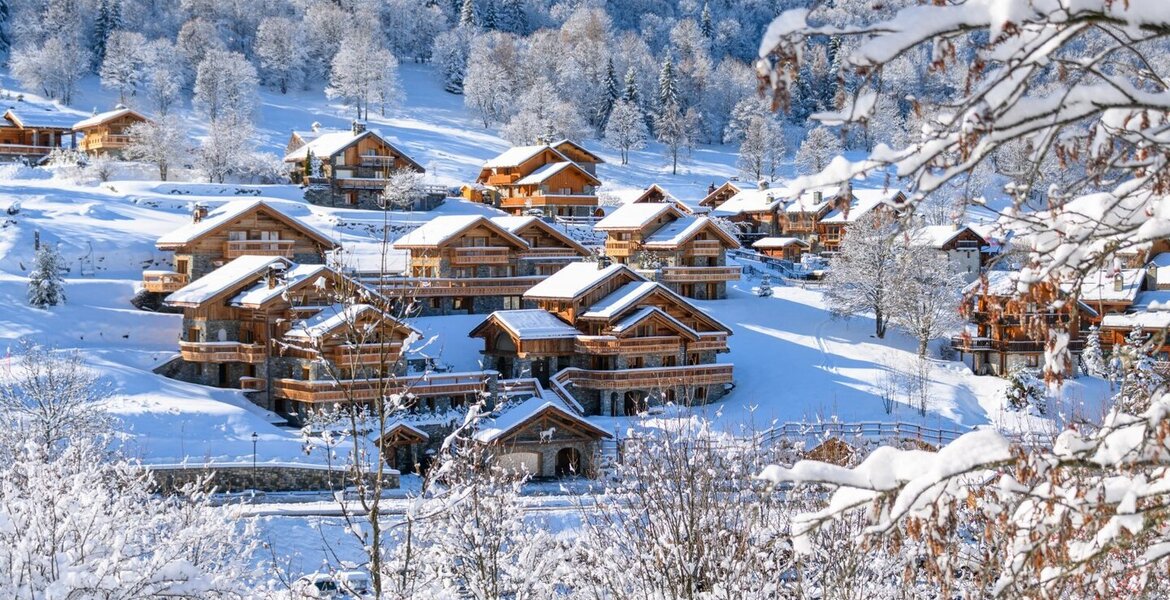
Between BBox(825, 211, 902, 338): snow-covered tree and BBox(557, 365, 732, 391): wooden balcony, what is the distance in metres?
Result: 11.1

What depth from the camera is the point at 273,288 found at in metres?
40.6

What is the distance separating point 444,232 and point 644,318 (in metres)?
10.7

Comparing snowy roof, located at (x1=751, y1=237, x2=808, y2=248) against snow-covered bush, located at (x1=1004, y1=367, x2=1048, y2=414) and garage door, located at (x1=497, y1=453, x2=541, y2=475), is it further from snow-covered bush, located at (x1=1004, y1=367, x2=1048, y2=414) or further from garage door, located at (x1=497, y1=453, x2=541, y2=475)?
garage door, located at (x1=497, y1=453, x2=541, y2=475)

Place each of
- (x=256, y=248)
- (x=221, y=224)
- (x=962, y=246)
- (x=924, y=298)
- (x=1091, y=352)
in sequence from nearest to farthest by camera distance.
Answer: (x=1091, y=352) → (x=221, y=224) → (x=256, y=248) → (x=924, y=298) → (x=962, y=246)

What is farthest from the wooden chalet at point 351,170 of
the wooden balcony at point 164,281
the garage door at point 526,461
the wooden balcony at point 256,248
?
the garage door at point 526,461

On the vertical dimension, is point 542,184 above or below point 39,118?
below

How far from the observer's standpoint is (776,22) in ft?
16.4

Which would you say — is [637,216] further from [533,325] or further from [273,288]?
[273,288]

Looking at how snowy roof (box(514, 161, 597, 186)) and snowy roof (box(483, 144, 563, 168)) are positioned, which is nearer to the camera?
snowy roof (box(514, 161, 597, 186))

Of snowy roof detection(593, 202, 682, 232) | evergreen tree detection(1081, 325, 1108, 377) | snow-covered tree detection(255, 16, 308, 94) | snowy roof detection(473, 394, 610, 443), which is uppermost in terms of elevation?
snow-covered tree detection(255, 16, 308, 94)

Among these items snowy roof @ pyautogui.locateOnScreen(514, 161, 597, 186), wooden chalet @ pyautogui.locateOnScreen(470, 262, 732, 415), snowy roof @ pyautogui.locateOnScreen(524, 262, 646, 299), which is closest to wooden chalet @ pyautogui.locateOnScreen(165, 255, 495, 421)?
wooden chalet @ pyautogui.locateOnScreen(470, 262, 732, 415)

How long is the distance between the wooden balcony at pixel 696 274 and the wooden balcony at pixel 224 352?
865 inches

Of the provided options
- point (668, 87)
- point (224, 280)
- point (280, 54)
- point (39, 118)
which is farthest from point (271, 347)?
point (280, 54)

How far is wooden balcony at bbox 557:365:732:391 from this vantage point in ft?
146
